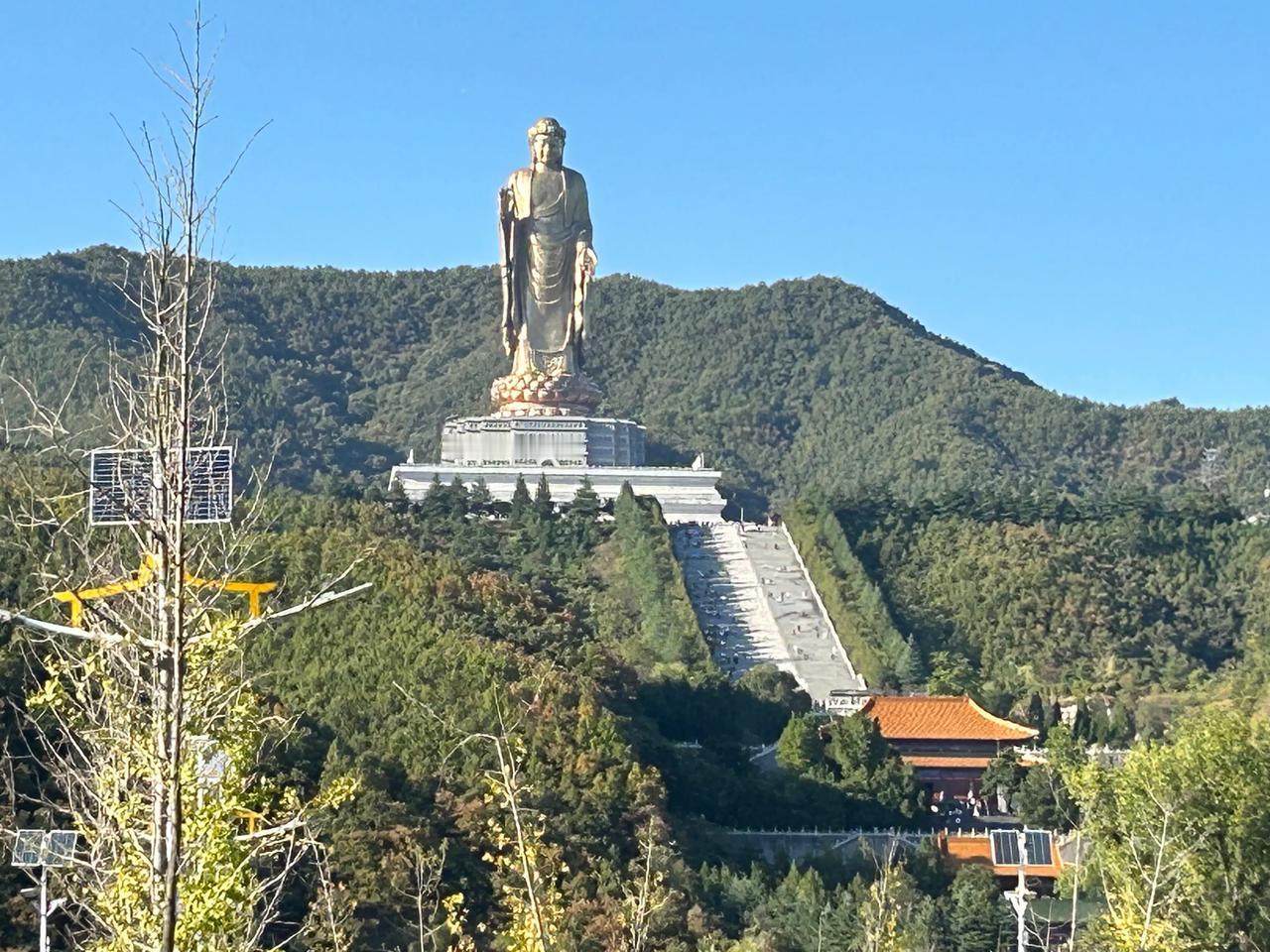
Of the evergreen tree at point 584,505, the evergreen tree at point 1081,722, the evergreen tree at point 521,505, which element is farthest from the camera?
the evergreen tree at point 584,505

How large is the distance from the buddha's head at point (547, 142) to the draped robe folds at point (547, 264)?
0.89ft

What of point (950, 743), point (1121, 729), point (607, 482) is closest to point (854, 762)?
point (950, 743)

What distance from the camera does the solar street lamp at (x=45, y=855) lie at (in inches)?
397

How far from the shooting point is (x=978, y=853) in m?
31.8

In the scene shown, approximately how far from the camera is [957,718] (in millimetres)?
38438

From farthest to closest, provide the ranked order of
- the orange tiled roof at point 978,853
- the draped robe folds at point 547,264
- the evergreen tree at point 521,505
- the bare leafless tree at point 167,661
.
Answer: the draped robe folds at point 547,264 → the evergreen tree at point 521,505 → the orange tiled roof at point 978,853 → the bare leafless tree at point 167,661

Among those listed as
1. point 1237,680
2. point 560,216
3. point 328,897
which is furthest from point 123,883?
point 560,216

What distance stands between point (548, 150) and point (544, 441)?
6452 mm

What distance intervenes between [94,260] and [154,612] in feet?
307

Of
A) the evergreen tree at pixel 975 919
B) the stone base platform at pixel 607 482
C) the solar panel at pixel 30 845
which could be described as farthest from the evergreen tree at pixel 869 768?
the stone base platform at pixel 607 482

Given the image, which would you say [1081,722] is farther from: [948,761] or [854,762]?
[854,762]

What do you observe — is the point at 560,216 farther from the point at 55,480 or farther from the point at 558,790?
the point at 558,790

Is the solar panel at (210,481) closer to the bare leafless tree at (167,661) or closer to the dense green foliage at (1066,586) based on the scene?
the bare leafless tree at (167,661)

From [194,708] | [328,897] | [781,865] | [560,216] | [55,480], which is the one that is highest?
[560,216]
